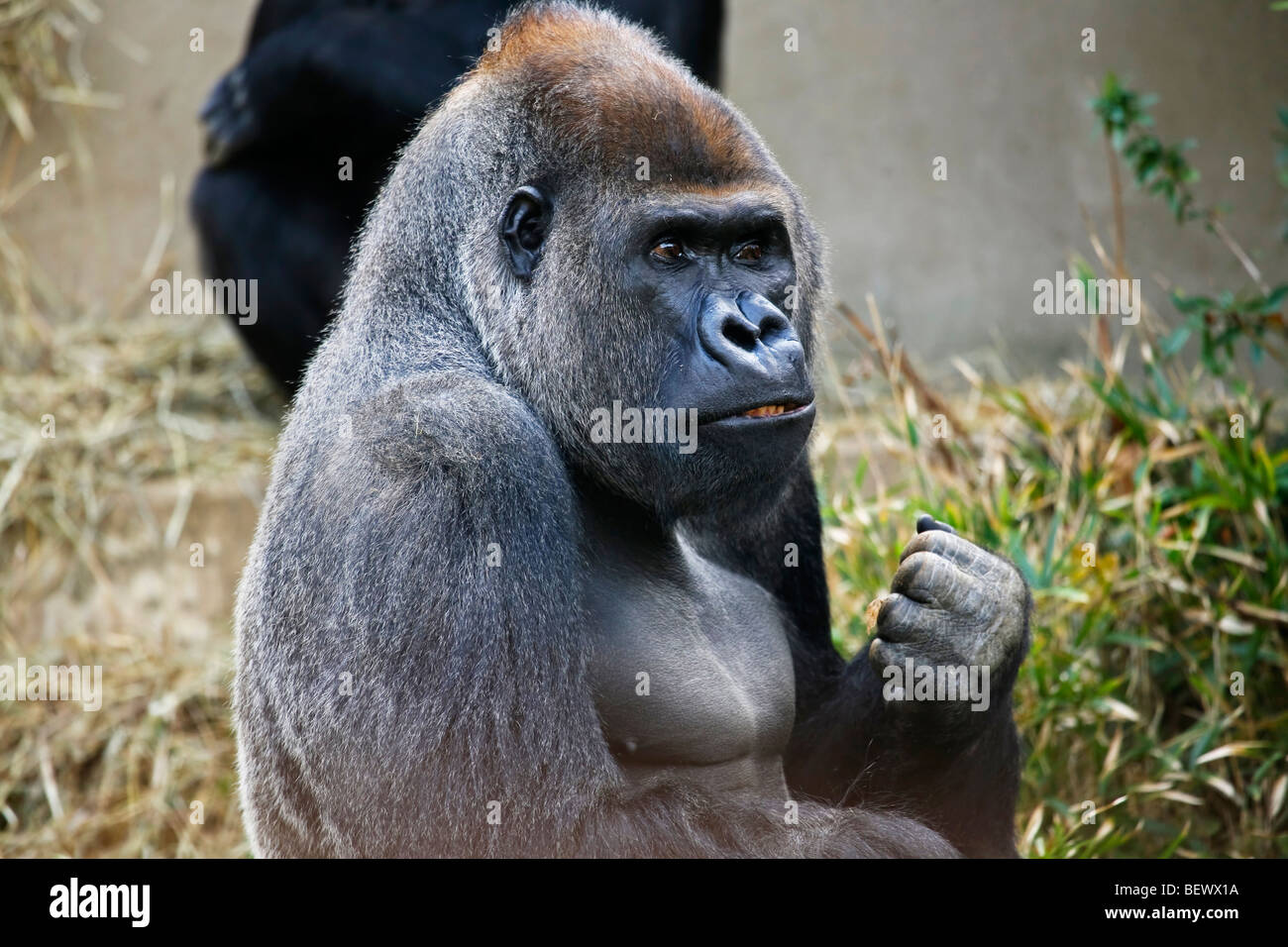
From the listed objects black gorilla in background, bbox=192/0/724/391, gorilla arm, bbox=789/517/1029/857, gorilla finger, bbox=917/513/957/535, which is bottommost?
gorilla arm, bbox=789/517/1029/857

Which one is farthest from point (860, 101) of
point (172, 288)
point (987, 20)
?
point (172, 288)

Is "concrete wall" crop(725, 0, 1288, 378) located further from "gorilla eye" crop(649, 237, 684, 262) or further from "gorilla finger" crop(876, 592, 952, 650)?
"gorilla eye" crop(649, 237, 684, 262)

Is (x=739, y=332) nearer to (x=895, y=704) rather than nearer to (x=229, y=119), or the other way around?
(x=895, y=704)

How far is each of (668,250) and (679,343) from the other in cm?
19

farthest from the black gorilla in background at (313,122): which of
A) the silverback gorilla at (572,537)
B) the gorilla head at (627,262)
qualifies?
the gorilla head at (627,262)

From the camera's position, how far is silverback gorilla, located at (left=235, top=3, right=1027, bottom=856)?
2527 millimetres

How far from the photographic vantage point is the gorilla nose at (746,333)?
8.76ft

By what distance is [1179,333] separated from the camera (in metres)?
4.64

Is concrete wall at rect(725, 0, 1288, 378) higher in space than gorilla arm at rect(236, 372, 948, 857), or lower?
higher

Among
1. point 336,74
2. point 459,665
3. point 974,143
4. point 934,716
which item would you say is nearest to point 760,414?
point 459,665

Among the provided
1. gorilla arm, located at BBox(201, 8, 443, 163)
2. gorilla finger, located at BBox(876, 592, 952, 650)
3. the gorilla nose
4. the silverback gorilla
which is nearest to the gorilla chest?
the silverback gorilla

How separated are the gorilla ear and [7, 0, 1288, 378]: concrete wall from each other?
15.0ft

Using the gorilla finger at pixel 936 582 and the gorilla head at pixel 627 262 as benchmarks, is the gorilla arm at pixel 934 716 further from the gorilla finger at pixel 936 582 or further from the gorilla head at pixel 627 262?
the gorilla head at pixel 627 262
